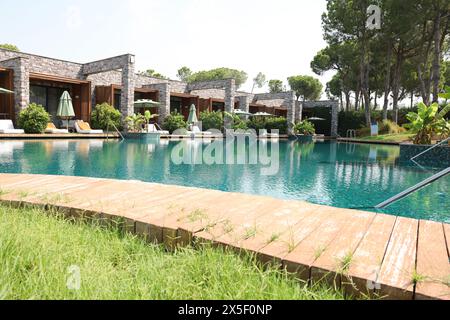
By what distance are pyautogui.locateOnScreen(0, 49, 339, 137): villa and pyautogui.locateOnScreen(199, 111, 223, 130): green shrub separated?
134cm

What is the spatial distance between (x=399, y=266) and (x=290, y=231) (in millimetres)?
652

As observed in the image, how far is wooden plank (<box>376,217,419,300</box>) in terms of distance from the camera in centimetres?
143

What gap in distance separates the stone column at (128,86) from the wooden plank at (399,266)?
67.0 ft

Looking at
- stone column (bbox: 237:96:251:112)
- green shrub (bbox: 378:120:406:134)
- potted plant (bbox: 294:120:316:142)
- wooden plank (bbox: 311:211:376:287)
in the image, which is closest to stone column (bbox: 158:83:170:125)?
stone column (bbox: 237:96:251:112)

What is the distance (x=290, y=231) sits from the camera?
2086 mm

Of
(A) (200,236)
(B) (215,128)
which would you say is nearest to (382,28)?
(B) (215,128)

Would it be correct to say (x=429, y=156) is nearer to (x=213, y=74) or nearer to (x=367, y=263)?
(x=367, y=263)

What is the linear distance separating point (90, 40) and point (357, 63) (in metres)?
23.7

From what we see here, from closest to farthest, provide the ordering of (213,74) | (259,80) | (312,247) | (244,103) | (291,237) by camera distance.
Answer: (312,247), (291,237), (244,103), (213,74), (259,80)

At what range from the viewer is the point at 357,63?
1212 inches

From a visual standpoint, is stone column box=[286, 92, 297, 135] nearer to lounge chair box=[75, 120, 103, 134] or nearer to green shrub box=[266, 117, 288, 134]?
green shrub box=[266, 117, 288, 134]

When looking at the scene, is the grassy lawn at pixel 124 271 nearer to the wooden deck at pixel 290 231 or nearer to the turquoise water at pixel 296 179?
the wooden deck at pixel 290 231

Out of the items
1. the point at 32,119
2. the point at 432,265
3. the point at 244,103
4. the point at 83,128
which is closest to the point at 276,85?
the point at 244,103
